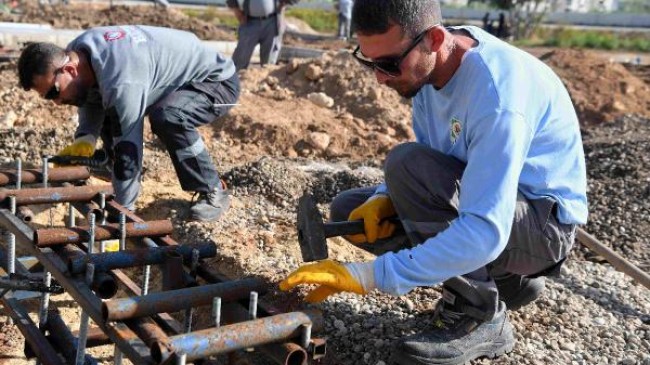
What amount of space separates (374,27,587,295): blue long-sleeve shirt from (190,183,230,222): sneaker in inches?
83.4

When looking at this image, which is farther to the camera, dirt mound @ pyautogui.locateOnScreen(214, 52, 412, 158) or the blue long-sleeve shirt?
dirt mound @ pyautogui.locateOnScreen(214, 52, 412, 158)

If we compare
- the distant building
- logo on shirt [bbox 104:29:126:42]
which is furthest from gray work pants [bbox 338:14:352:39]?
the distant building

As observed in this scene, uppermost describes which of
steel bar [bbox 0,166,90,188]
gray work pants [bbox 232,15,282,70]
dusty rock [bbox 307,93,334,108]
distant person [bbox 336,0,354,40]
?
steel bar [bbox 0,166,90,188]

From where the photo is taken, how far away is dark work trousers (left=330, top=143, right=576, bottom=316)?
2.69 m

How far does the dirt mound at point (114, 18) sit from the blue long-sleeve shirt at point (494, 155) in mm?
14673

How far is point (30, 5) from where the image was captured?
1912 centimetres

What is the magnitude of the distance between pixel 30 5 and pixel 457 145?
61.9 ft

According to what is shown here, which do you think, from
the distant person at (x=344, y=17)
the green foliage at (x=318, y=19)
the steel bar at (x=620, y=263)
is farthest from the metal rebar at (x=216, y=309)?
the green foliage at (x=318, y=19)

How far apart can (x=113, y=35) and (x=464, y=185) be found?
99.5 inches

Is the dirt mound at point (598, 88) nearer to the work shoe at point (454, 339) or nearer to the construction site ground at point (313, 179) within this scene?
the construction site ground at point (313, 179)

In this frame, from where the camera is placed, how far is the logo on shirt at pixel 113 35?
4.05 metres

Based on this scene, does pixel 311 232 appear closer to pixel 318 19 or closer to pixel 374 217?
pixel 374 217

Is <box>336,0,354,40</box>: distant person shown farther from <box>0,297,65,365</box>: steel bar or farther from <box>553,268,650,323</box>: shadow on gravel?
<box>0,297,65,365</box>: steel bar

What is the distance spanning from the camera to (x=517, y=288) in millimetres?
3129
